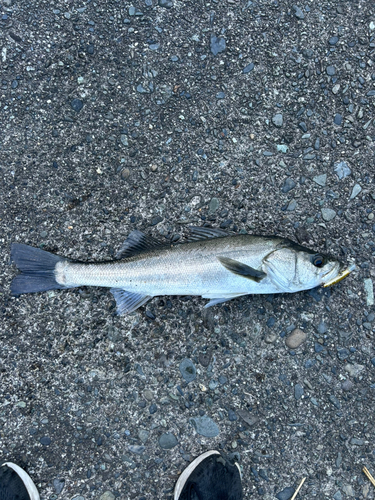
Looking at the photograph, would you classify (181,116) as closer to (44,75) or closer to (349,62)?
(44,75)

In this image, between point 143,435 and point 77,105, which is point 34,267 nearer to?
point 77,105

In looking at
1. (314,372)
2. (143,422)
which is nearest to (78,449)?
(143,422)

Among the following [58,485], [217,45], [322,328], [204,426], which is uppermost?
[217,45]

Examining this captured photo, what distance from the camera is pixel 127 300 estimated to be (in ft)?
11.2

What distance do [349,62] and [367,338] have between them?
2.91 metres

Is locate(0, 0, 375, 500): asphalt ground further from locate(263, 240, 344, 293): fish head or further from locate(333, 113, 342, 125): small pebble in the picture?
locate(263, 240, 344, 293): fish head

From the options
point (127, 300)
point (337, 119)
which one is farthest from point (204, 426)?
point (337, 119)

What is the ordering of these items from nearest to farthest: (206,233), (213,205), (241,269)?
(241,269), (206,233), (213,205)

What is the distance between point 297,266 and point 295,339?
84 centimetres

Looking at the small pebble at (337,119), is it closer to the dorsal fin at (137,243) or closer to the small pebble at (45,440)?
the dorsal fin at (137,243)

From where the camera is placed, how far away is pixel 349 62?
3.66 m

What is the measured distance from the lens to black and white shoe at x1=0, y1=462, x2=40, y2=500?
3354 millimetres

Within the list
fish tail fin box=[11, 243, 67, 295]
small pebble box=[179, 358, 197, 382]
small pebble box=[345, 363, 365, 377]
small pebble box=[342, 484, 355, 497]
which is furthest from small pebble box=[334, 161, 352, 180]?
small pebble box=[342, 484, 355, 497]

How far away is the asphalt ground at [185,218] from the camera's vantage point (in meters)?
3.47
